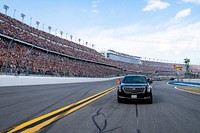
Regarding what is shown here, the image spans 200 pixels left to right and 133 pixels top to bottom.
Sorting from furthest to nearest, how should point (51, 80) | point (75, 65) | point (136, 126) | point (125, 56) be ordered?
point (125, 56) → point (75, 65) → point (51, 80) → point (136, 126)

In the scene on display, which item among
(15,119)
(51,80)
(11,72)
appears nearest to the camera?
(15,119)

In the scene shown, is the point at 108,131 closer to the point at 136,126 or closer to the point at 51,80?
the point at 136,126

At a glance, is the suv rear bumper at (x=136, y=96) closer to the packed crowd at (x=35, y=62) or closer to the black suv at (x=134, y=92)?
the black suv at (x=134, y=92)

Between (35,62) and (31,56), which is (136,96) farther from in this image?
(31,56)

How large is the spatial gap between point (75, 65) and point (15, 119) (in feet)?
155

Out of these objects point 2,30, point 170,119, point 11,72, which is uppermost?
point 2,30

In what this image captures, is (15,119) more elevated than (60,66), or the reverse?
(60,66)

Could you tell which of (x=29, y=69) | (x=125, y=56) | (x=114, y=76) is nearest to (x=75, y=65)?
(x=114, y=76)

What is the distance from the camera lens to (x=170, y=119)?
6.65 m

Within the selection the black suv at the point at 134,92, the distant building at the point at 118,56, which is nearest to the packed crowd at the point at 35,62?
the black suv at the point at 134,92

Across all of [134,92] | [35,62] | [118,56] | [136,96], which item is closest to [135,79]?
[134,92]

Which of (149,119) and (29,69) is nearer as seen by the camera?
(149,119)

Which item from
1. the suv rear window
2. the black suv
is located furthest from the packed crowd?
the black suv

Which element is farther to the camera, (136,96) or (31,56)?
(31,56)
